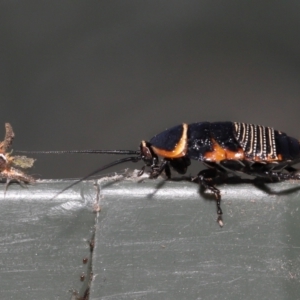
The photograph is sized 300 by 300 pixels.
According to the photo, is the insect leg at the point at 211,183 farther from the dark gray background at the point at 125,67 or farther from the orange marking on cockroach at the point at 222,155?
the dark gray background at the point at 125,67

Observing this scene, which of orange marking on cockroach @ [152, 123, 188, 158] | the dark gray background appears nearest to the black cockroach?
orange marking on cockroach @ [152, 123, 188, 158]

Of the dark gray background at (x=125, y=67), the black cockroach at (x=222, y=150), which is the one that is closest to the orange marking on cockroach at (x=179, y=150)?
the black cockroach at (x=222, y=150)

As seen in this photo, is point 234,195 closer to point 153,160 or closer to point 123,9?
point 153,160

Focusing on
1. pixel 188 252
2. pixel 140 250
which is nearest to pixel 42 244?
pixel 140 250

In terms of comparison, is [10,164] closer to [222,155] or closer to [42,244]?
[42,244]

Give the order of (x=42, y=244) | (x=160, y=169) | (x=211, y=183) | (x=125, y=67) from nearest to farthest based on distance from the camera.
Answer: (x=42, y=244), (x=211, y=183), (x=160, y=169), (x=125, y=67)

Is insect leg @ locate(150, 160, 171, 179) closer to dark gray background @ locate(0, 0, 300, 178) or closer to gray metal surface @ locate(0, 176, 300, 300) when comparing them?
gray metal surface @ locate(0, 176, 300, 300)
